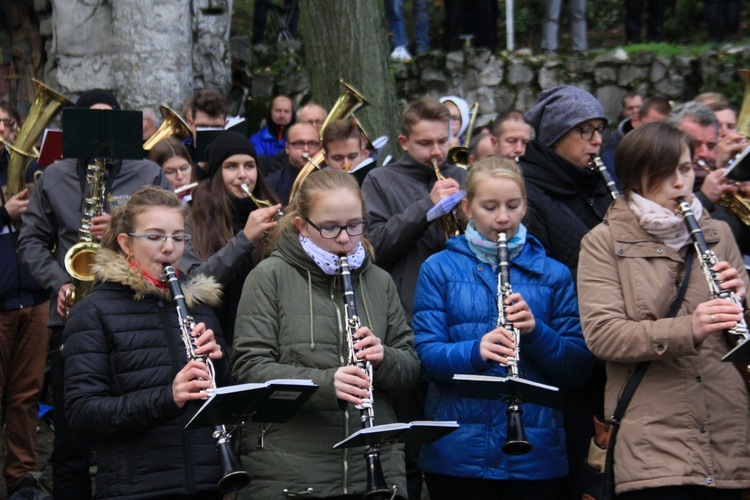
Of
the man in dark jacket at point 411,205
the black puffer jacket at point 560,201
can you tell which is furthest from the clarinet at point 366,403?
the black puffer jacket at point 560,201

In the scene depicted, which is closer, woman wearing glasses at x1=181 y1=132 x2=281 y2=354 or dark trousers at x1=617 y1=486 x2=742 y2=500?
dark trousers at x1=617 y1=486 x2=742 y2=500

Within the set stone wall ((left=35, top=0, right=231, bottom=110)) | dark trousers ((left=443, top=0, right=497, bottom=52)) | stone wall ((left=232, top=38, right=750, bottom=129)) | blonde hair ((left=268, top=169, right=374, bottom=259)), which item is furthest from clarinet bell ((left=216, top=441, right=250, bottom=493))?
dark trousers ((left=443, top=0, right=497, bottom=52))

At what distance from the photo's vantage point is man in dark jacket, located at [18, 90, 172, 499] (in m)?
5.62

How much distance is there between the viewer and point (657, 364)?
4098 millimetres

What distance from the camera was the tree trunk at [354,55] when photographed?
8859 mm

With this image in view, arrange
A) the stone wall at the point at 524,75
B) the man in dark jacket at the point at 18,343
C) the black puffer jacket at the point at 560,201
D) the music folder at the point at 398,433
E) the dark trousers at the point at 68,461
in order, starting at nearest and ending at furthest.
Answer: the music folder at the point at 398,433
the black puffer jacket at the point at 560,201
the dark trousers at the point at 68,461
the man in dark jacket at the point at 18,343
the stone wall at the point at 524,75

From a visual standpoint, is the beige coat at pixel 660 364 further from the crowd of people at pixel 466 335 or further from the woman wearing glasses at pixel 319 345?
Result: the woman wearing glasses at pixel 319 345

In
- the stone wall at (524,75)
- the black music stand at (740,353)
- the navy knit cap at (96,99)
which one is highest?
the stone wall at (524,75)

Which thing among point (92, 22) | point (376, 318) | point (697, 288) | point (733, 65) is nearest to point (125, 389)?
point (376, 318)

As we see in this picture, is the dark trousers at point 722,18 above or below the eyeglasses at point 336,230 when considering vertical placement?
above

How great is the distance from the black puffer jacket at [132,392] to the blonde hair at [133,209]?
0.20 m

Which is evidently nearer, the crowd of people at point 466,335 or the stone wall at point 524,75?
the crowd of people at point 466,335

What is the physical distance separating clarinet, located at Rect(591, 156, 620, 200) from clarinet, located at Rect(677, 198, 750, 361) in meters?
0.90

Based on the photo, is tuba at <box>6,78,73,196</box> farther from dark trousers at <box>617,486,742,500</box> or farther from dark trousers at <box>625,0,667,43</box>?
dark trousers at <box>625,0,667,43</box>
